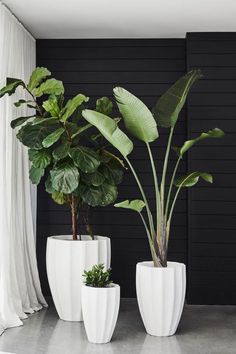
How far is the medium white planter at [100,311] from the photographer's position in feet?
11.7

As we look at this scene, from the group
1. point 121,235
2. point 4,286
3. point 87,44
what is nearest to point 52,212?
point 121,235

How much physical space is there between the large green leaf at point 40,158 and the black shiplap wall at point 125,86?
1032mm

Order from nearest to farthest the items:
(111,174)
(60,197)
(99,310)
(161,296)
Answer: (99,310) → (161,296) → (111,174) → (60,197)

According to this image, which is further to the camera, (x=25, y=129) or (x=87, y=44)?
(x=87, y=44)

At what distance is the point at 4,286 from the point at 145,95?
2.22m

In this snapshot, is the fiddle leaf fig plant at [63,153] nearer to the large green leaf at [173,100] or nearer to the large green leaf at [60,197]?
the large green leaf at [60,197]

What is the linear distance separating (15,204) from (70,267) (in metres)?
0.70

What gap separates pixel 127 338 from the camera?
12.3 feet

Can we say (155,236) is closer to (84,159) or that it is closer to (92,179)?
(92,179)

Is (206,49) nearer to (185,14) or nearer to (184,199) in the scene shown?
(185,14)

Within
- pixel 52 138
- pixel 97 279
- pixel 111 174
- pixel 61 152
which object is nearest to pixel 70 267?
pixel 97 279

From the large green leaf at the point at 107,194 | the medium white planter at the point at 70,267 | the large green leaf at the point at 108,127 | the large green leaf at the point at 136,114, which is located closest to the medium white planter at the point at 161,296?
the medium white planter at the point at 70,267

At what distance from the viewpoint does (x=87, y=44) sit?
4973mm

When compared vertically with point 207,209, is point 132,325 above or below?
below
